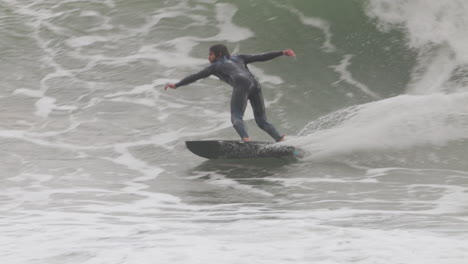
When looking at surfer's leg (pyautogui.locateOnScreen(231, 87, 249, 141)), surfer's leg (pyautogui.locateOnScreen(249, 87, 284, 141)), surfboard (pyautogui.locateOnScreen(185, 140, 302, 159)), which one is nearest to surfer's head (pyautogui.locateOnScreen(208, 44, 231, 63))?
surfer's leg (pyautogui.locateOnScreen(231, 87, 249, 141))

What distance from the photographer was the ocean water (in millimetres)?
5477

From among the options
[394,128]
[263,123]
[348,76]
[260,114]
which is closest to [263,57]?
[260,114]

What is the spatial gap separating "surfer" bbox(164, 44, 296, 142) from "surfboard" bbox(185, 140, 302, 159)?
0.69ft

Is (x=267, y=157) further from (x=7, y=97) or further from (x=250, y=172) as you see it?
(x=7, y=97)

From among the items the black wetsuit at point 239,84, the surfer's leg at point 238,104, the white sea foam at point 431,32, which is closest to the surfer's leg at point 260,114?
the black wetsuit at point 239,84

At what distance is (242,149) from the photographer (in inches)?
369

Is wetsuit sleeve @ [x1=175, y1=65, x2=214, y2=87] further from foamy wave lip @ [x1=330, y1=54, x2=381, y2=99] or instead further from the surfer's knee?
foamy wave lip @ [x1=330, y1=54, x2=381, y2=99]

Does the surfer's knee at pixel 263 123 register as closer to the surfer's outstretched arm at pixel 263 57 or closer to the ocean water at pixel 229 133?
the ocean water at pixel 229 133

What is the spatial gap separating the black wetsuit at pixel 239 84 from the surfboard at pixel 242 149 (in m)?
0.23

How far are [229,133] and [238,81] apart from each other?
1.41m

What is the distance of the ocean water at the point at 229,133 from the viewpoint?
5477 millimetres

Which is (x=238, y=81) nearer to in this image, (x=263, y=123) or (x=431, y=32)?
(x=263, y=123)

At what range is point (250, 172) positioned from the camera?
29.7ft

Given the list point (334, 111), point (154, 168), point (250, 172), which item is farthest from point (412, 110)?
point (154, 168)
